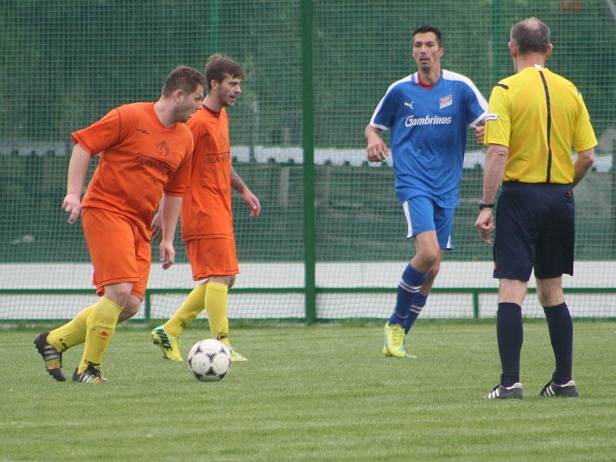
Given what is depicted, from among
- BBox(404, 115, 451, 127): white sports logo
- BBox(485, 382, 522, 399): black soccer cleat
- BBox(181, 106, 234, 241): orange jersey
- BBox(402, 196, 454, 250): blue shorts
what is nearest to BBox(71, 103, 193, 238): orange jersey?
BBox(181, 106, 234, 241): orange jersey

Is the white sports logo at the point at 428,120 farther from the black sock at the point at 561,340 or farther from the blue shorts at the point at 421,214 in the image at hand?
the black sock at the point at 561,340

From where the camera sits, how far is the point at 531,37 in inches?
262

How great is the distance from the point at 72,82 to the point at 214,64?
4540 mm

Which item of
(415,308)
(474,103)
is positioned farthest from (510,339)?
(474,103)

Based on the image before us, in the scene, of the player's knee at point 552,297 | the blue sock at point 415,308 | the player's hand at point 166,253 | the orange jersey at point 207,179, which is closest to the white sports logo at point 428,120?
the blue sock at point 415,308

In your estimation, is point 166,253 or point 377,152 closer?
point 166,253

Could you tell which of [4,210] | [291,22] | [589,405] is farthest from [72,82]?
[589,405]

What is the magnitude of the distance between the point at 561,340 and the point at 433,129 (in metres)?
2.87

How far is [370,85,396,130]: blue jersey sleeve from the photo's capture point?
934 centimetres

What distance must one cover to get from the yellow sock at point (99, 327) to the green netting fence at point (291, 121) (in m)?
5.40

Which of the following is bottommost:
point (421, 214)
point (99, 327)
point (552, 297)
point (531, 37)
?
point (99, 327)

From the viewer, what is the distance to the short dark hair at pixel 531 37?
6.63m

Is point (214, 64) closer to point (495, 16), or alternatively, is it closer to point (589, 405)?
point (589, 405)

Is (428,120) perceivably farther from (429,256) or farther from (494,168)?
(494,168)
